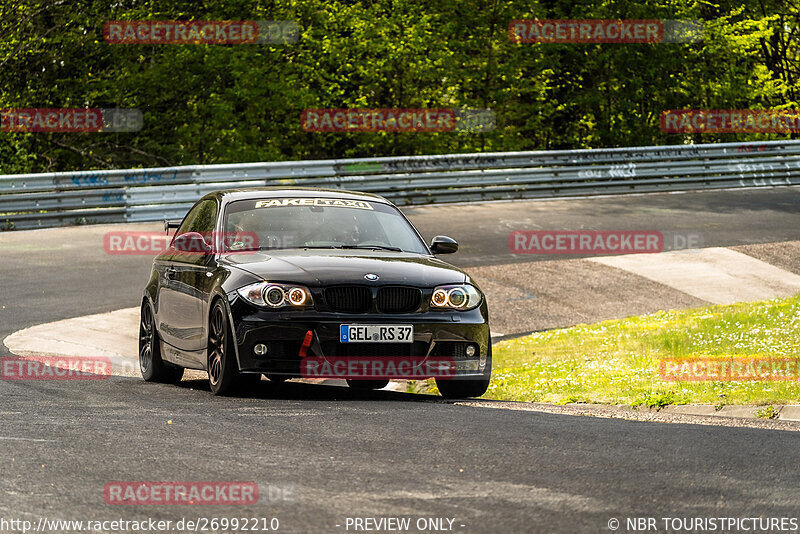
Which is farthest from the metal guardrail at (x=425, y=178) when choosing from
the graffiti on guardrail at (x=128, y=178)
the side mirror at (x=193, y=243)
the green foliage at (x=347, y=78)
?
the side mirror at (x=193, y=243)

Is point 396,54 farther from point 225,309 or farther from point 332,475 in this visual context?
point 332,475

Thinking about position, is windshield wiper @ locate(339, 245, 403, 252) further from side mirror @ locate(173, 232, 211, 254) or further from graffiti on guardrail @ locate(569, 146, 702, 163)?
graffiti on guardrail @ locate(569, 146, 702, 163)

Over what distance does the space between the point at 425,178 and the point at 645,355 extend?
46.2 feet

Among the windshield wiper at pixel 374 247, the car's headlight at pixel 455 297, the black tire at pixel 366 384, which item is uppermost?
the windshield wiper at pixel 374 247

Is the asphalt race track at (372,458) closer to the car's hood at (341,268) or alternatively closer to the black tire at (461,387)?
the black tire at (461,387)

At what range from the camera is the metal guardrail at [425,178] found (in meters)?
22.0

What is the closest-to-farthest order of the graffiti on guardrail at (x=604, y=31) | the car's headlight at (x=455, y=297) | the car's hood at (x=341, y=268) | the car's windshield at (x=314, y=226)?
the car's hood at (x=341, y=268) < the car's headlight at (x=455, y=297) < the car's windshield at (x=314, y=226) < the graffiti on guardrail at (x=604, y=31)

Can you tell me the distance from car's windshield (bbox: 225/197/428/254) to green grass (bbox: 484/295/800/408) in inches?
67.4

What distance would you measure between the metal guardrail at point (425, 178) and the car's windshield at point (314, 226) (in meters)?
12.2

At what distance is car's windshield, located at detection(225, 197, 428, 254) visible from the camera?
1004cm

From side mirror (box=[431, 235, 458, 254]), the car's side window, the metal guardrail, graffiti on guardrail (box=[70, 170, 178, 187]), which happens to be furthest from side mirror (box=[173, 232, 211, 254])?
graffiti on guardrail (box=[70, 170, 178, 187])

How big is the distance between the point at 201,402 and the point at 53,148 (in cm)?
2023

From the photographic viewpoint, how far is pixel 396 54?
30.0 metres

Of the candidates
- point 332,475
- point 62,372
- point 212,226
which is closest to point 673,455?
point 332,475
